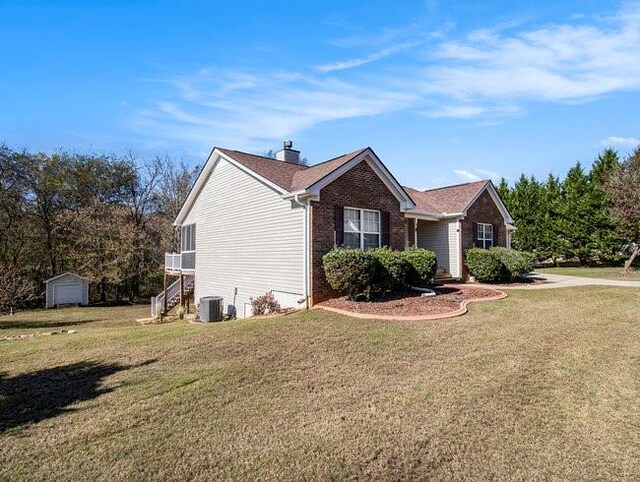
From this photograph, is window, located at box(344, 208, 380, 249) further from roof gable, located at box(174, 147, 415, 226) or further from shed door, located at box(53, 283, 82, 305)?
shed door, located at box(53, 283, 82, 305)

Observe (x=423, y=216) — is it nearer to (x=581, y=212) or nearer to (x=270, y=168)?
(x=270, y=168)

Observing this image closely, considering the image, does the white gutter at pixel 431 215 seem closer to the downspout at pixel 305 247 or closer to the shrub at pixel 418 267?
the shrub at pixel 418 267

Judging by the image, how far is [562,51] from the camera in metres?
10.1

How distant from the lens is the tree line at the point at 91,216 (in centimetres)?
2650

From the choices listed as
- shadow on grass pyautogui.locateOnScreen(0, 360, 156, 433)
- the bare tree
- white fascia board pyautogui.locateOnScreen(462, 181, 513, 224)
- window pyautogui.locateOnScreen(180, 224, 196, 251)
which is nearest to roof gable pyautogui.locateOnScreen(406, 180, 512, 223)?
white fascia board pyautogui.locateOnScreen(462, 181, 513, 224)

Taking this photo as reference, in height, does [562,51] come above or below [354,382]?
above

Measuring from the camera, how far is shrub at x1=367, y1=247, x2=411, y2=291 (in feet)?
40.5

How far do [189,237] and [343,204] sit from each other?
1137 centimetres

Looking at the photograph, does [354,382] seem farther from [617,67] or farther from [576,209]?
[576,209]

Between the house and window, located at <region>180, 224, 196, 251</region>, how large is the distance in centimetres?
6

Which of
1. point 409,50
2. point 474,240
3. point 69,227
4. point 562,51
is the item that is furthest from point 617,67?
point 69,227

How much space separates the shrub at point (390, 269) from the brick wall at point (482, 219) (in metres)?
6.92

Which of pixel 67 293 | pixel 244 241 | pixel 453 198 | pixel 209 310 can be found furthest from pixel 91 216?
pixel 453 198

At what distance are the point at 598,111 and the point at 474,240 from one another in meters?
7.82
